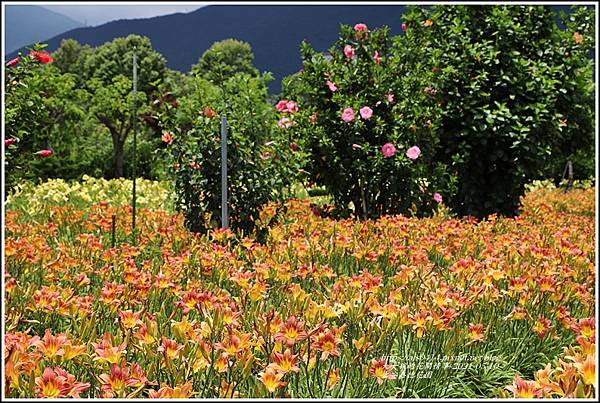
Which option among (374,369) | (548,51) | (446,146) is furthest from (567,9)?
(374,369)

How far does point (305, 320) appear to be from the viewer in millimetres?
2383

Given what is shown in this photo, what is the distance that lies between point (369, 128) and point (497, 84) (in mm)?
1344

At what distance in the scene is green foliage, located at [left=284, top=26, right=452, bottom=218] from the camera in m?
5.94

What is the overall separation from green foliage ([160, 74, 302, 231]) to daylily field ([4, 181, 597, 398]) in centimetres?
59

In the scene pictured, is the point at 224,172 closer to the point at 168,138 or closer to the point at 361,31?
the point at 168,138

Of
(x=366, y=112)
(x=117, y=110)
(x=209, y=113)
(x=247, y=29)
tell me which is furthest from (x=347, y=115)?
(x=247, y=29)

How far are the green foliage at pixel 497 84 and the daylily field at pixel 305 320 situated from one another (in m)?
2.26

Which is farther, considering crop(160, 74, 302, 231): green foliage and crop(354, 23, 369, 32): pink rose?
crop(354, 23, 369, 32): pink rose

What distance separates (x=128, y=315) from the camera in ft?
7.37

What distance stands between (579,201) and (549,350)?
6.89 metres

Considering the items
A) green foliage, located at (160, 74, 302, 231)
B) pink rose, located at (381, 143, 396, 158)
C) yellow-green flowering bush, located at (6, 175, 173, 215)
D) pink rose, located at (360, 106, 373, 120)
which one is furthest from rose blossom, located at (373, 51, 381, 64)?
yellow-green flowering bush, located at (6, 175, 173, 215)

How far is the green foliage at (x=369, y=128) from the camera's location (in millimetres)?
5938

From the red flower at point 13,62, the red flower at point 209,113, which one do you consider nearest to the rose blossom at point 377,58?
the red flower at point 209,113

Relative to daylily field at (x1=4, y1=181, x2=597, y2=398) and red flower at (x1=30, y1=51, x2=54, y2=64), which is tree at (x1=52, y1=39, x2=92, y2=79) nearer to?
red flower at (x1=30, y1=51, x2=54, y2=64)
